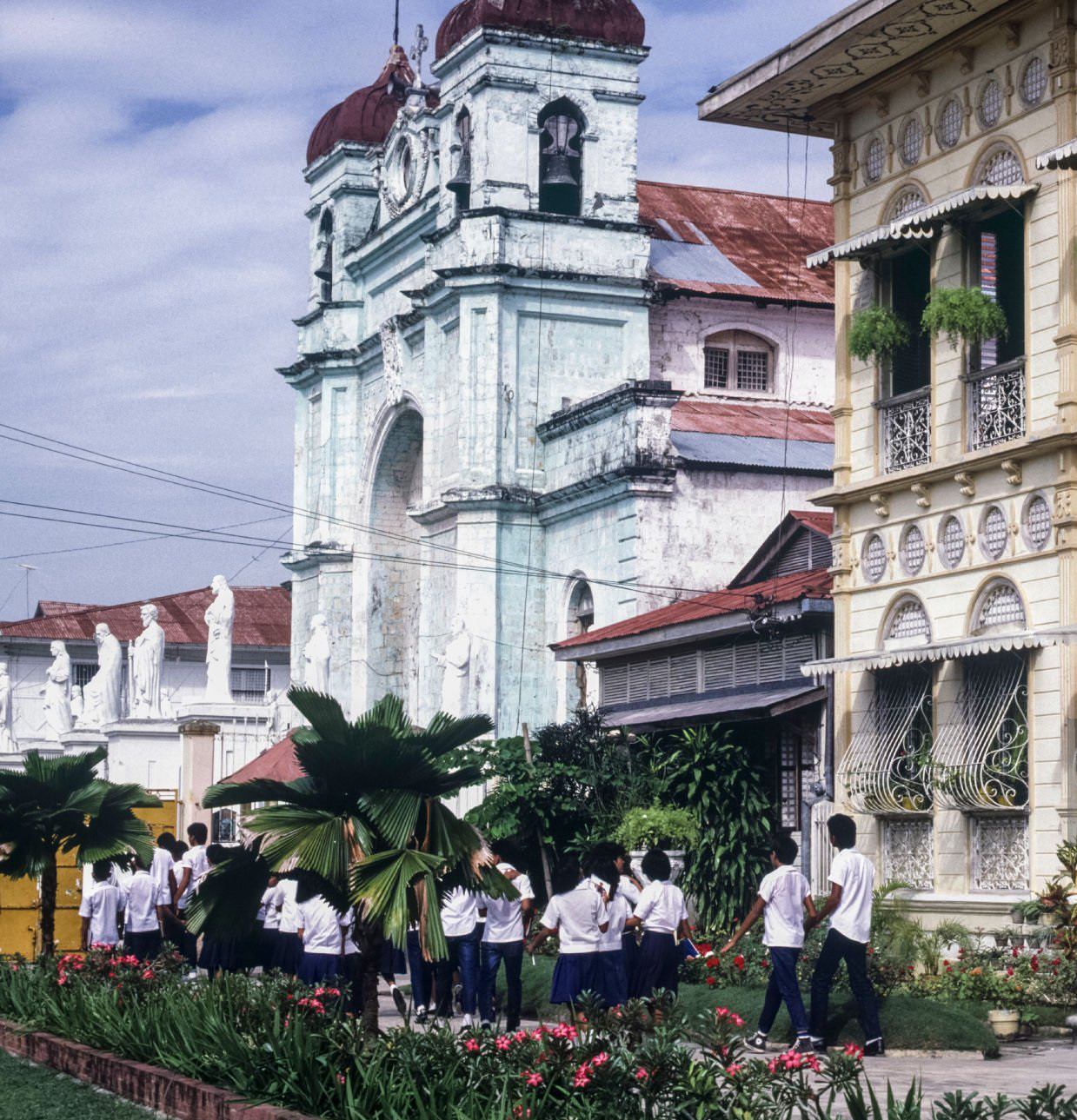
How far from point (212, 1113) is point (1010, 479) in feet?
32.6

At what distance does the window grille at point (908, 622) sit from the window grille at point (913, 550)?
308 millimetres

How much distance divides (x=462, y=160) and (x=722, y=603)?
14.6 m

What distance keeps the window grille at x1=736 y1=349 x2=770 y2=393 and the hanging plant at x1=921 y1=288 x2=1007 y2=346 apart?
21188 millimetres

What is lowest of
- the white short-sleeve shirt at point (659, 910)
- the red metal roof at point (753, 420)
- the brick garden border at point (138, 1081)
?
the brick garden border at point (138, 1081)

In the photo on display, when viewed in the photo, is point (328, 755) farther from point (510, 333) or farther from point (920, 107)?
point (510, 333)

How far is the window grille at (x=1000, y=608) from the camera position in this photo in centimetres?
1847

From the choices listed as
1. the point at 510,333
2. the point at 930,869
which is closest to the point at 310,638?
the point at 510,333

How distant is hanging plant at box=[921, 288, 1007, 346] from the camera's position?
18.7 metres

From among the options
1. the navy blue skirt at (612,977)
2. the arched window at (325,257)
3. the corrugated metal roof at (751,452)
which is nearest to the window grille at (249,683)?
the arched window at (325,257)

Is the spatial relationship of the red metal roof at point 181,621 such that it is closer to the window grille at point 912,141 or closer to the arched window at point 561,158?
the arched window at point 561,158

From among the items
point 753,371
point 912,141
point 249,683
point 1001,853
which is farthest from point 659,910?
point 249,683

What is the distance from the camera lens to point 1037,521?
18.2 metres

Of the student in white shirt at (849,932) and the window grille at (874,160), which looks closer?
the student in white shirt at (849,932)

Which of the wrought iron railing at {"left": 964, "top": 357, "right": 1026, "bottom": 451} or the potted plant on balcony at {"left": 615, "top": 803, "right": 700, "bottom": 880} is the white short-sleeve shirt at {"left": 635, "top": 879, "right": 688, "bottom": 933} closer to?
the wrought iron railing at {"left": 964, "top": 357, "right": 1026, "bottom": 451}
